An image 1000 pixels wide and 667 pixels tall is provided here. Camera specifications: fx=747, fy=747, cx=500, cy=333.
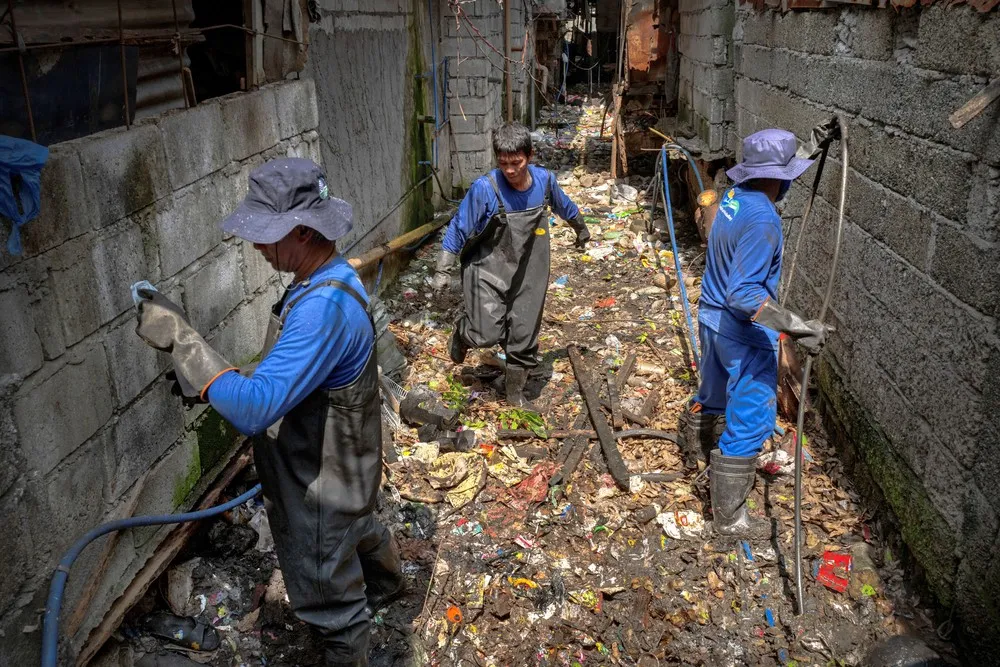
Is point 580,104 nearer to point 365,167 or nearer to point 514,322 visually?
point 365,167

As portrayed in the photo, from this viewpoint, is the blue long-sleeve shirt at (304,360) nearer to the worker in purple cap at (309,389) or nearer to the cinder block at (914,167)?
the worker in purple cap at (309,389)

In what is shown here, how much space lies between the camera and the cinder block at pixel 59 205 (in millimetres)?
2512

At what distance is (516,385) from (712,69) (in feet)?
16.7

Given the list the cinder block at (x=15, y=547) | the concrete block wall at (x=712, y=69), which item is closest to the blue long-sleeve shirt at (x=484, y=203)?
the cinder block at (x=15, y=547)

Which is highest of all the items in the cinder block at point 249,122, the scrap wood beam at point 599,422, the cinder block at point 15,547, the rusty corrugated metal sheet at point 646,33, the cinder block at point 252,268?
the rusty corrugated metal sheet at point 646,33

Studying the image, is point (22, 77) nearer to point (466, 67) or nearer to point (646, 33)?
point (466, 67)

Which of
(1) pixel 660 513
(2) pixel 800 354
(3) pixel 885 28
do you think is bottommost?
(1) pixel 660 513

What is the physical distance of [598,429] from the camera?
5.18 m

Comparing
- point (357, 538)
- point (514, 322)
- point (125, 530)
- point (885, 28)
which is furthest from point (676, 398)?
point (125, 530)

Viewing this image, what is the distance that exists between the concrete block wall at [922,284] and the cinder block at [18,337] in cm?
360

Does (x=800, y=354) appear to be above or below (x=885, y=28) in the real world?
below

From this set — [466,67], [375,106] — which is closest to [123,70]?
[375,106]

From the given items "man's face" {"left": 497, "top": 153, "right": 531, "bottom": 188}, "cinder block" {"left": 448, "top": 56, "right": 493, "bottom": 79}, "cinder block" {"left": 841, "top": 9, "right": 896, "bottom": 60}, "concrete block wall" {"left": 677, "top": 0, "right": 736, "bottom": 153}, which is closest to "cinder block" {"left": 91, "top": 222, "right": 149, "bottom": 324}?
"man's face" {"left": 497, "top": 153, "right": 531, "bottom": 188}

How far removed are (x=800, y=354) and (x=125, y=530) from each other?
4437 millimetres
